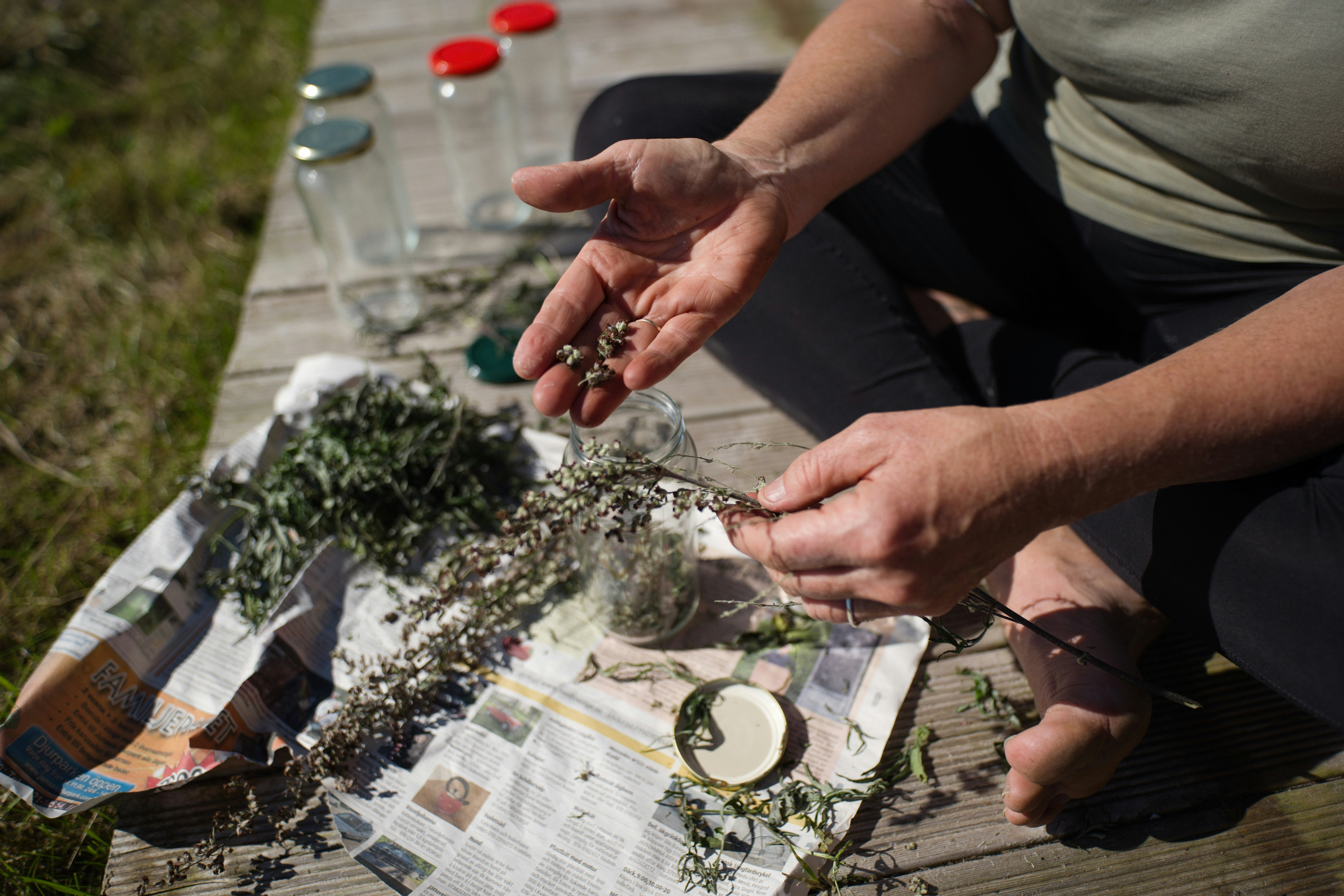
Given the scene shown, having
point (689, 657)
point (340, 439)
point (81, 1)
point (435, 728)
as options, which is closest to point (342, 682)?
point (435, 728)

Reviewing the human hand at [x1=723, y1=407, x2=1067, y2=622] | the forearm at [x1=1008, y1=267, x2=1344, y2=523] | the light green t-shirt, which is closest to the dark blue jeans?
the light green t-shirt

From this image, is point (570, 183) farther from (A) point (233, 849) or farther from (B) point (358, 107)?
(B) point (358, 107)

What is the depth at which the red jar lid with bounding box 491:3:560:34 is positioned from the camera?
2.43 m

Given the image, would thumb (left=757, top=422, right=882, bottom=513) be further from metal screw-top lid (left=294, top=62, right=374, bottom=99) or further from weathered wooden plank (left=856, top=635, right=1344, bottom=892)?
metal screw-top lid (left=294, top=62, right=374, bottom=99)

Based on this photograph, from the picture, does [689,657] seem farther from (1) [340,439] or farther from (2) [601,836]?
(1) [340,439]

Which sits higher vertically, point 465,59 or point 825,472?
point 465,59

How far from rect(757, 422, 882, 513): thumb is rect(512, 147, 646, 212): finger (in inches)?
20.4

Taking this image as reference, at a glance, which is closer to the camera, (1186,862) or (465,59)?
(1186,862)

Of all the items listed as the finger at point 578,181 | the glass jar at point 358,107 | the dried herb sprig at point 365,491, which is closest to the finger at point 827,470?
the finger at point 578,181

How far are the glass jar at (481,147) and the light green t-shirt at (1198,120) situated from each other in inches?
62.6

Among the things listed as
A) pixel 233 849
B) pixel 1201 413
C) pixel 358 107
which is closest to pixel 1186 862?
pixel 1201 413

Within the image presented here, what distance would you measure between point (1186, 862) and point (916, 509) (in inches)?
31.7

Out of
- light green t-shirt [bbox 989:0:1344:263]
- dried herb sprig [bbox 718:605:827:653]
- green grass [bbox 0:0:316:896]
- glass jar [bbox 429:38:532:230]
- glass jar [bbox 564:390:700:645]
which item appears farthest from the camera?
glass jar [bbox 429:38:532:230]

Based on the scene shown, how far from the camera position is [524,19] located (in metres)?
2.44
